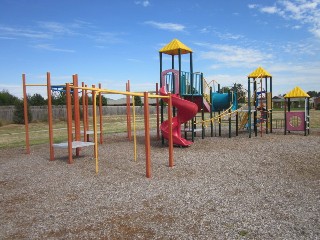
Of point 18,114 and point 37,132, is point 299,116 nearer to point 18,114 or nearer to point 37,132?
point 37,132

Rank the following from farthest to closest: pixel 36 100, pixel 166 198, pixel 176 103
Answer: pixel 36 100, pixel 176 103, pixel 166 198

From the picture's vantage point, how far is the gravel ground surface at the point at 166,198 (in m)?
3.99

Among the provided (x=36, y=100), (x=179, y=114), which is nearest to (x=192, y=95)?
(x=179, y=114)

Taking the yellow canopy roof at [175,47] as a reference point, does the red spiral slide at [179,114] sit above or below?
below

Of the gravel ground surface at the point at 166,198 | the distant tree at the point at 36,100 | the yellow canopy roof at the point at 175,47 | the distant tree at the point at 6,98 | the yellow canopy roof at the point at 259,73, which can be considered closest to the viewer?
the gravel ground surface at the point at 166,198

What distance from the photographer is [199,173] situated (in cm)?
716

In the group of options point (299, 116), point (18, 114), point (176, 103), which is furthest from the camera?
point (18, 114)

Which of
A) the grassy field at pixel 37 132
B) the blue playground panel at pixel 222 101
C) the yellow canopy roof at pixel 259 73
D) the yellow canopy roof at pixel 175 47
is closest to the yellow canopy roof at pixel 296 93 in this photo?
the yellow canopy roof at pixel 259 73

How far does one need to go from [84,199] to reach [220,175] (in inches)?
123

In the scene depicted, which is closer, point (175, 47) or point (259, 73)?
point (175, 47)

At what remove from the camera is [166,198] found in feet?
17.5

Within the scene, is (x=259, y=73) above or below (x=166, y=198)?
above

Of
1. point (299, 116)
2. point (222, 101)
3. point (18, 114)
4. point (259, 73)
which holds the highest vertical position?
point (259, 73)

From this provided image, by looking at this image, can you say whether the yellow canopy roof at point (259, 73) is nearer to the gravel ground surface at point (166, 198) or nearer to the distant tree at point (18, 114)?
the gravel ground surface at point (166, 198)
